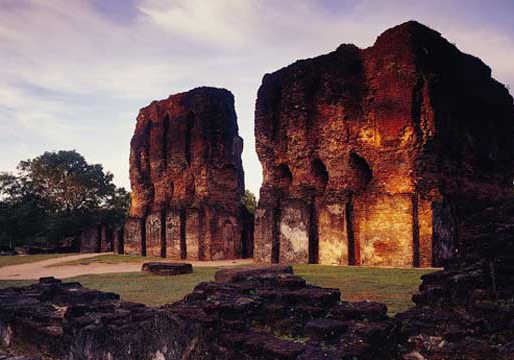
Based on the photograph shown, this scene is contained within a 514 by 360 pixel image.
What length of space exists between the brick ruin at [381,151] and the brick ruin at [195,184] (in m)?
4.01

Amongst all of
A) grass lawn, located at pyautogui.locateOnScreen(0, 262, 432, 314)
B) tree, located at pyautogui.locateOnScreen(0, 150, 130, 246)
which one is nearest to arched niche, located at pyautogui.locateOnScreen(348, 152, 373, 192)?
grass lawn, located at pyautogui.locateOnScreen(0, 262, 432, 314)

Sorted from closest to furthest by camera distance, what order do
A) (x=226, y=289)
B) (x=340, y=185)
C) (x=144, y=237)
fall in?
(x=226, y=289) → (x=340, y=185) → (x=144, y=237)

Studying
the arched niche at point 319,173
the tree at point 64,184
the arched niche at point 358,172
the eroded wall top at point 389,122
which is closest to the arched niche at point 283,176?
the eroded wall top at point 389,122

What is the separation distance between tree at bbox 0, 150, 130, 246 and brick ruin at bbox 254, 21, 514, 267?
2060 cm

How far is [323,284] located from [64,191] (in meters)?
32.5

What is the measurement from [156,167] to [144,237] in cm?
344

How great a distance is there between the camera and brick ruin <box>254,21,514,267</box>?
13.3m

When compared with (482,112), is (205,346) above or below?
below

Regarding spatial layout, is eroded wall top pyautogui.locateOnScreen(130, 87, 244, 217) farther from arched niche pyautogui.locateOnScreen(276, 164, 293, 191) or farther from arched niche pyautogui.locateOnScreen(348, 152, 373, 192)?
arched niche pyautogui.locateOnScreen(348, 152, 373, 192)

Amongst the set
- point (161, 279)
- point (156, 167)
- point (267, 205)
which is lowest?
point (161, 279)

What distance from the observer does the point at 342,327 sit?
4.20m

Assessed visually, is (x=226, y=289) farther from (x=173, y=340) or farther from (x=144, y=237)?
(x=144, y=237)

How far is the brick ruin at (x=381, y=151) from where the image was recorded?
13305 millimetres

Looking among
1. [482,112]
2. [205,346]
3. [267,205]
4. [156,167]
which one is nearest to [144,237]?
[156,167]
